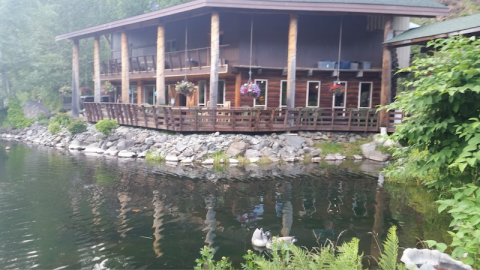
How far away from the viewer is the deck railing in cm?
2019

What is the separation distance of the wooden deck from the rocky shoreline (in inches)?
14.6

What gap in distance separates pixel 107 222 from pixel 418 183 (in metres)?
9.24

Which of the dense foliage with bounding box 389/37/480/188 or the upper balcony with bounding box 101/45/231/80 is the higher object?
the upper balcony with bounding box 101/45/231/80

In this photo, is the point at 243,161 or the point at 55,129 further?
the point at 55,129

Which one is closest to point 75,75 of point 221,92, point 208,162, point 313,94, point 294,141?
point 221,92

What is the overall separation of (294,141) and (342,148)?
240 cm

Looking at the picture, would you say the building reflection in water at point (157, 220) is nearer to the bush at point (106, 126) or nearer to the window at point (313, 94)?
Result: the bush at point (106, 126)

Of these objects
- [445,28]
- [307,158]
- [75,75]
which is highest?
[445,28]

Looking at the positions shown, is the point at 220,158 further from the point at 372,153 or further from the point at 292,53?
the point at 372,153

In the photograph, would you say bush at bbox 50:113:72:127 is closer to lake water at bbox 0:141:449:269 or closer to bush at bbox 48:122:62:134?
bush at bbox 48:122:62:134

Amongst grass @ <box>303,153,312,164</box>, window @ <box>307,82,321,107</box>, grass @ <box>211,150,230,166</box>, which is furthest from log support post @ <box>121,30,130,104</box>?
grass @ <box>303,153,312,164</box>

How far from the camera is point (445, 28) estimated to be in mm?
14531

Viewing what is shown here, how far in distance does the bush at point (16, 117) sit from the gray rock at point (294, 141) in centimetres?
2059

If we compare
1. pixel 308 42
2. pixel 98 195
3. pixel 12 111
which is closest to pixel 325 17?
pixel 308 42
